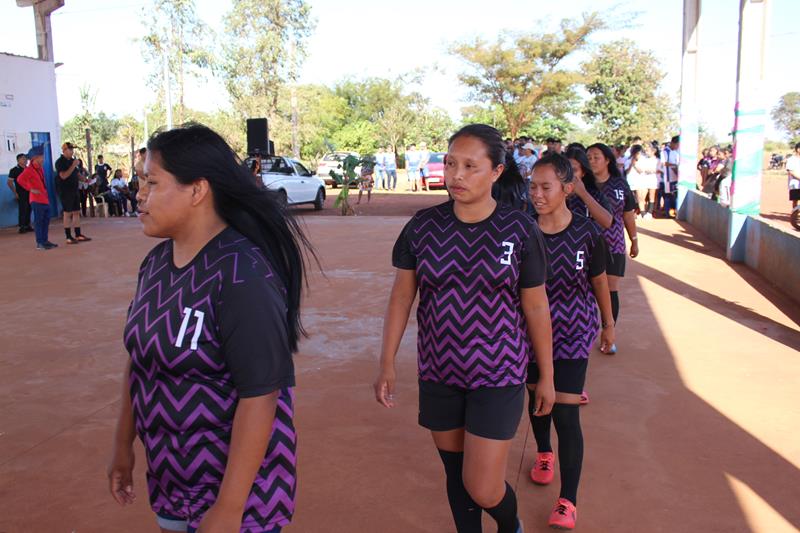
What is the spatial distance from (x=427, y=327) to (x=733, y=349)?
14.9 ft

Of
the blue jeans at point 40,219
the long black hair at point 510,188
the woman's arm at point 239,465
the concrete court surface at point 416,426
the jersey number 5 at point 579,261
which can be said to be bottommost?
the concrete court surface at point 416,426

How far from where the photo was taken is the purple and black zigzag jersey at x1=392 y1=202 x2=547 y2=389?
2.55 meters

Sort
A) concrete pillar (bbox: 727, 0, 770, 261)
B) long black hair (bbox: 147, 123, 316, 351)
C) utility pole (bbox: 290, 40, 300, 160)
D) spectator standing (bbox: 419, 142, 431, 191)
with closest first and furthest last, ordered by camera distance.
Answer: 1. long black hair (bbox: 147, 123, 316, 351)
2. concrete pillar (bbox: 727, 0, 770, 261)
3. spectator standing (bbox: 419, 142, 431, 191)
4. utility pole (bbox: 290, 40, 300, 160)

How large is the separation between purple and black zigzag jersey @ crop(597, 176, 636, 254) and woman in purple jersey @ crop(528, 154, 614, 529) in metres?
1.98

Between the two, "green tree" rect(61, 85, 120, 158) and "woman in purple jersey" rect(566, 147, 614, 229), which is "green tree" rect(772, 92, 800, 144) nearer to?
"green tree" rect(61, 85, 120, 158)

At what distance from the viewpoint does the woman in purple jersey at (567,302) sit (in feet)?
10.6

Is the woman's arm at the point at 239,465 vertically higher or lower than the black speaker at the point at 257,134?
lower

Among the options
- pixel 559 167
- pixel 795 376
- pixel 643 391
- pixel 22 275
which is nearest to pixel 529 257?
pixel 559 167

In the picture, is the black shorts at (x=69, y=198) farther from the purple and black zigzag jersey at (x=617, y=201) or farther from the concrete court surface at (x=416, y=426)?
the purple and black zigzag jersey at (x=617, y=201)

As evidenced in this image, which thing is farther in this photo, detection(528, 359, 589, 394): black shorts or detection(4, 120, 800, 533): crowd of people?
detection(528, 359, 589, 394): black shorts

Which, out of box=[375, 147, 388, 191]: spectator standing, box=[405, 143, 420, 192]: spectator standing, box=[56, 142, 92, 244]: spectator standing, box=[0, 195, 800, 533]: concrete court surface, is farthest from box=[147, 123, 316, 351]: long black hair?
box=[375, 147, 388, 191]: spectator standing

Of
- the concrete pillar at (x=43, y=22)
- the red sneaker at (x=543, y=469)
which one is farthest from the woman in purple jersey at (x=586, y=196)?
the concrete pillar at (x=43, y=22)

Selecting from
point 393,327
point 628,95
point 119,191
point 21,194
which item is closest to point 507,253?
point 393,327

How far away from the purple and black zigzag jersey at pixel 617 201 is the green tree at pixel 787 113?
69.9m
